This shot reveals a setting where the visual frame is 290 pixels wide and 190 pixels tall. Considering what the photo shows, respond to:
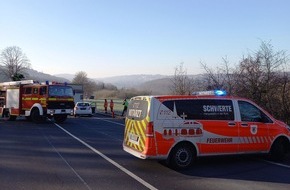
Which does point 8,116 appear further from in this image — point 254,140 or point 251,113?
point 254,140

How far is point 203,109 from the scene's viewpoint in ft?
32.9

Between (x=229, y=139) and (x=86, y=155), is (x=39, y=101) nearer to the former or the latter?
(x=86, y=155)

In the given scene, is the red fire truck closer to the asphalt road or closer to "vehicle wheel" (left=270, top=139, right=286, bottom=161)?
the asphalt road

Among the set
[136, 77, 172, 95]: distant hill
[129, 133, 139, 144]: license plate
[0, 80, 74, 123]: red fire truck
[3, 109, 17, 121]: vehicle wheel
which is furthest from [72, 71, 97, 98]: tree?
[129, 133, 139, 144]: license plate

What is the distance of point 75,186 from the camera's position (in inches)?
303

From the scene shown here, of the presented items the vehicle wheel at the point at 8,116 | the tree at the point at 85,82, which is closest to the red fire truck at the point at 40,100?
the vehicle wheel at the point at 8,116

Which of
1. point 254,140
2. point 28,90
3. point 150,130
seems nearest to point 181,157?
point 150,130

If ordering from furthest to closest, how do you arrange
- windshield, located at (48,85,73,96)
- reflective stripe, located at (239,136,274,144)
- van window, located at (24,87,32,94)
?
1. van window, located at (24,87,32,94)
2. windshield, located at (48,85,73,96)
3. reflective stripe, located at (239,136,274,144)

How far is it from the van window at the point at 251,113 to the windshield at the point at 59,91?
54.7ft

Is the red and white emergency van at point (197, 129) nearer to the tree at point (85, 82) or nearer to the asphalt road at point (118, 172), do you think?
the asphalt road at point (118, 172)

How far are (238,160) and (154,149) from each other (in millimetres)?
2782

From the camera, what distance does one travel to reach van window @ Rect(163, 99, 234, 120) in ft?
32.0

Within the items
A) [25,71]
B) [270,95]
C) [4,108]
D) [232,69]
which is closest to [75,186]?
[270,95]

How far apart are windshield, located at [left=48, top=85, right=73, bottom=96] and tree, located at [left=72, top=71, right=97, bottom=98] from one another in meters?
84.0
